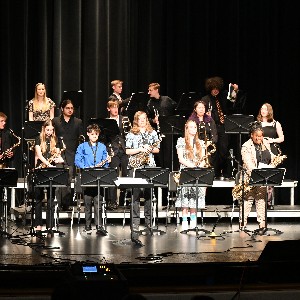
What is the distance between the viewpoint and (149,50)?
14.2 m

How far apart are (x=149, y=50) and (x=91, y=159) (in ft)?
11.9

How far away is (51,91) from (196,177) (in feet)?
13.2

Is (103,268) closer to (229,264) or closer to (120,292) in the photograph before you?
(120,292)

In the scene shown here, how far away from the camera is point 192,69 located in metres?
14.5

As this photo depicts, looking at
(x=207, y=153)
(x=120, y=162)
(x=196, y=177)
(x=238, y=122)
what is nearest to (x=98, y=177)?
(x=196, y=177)

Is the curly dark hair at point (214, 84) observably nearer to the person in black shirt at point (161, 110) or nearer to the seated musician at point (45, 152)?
the person in black shirt at point (161, 110)

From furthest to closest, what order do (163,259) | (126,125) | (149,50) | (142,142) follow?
(149,50) → (126,125) → (142,142) → (163,259)

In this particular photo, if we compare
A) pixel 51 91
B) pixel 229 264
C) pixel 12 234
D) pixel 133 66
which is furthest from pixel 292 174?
pixel 229 264

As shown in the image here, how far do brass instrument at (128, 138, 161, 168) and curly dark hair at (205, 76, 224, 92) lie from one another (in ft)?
6.37

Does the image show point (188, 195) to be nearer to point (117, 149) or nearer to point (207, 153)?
point (207, 153)

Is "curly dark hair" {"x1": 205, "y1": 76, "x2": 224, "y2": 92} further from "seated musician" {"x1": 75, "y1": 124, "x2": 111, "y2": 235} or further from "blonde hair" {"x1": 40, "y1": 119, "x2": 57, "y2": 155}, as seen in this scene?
"blonde hair" {"x1": 40, "y1": 119, "x2": 57, "y2": 155}

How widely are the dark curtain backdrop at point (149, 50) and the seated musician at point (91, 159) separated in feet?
8.56

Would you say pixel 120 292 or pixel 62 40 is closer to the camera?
pixel 120 292

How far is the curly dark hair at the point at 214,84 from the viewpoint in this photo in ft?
44.1
